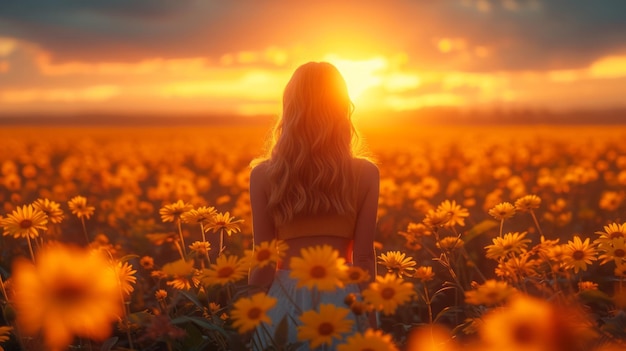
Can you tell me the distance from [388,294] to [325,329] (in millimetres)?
218

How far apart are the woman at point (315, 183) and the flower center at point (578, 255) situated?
2.63ft

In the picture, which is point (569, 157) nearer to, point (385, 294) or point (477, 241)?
point (477, 241)

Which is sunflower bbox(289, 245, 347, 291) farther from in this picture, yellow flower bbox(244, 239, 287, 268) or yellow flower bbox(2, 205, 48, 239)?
yellow flower bbox(2, 205, 48, 239)

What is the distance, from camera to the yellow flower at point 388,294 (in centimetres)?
229

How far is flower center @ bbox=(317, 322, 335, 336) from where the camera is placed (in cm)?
225

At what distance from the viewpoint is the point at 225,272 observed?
2605 millimetres

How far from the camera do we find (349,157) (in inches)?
137

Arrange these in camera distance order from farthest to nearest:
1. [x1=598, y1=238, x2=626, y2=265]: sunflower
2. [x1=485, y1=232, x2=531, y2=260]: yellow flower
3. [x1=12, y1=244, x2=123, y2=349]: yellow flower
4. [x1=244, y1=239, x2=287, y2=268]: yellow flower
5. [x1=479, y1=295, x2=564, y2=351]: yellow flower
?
[x1=598, y1=238, x2=626, y2=265]: sunflower < [x1=485, y1=232, x2=531, y2=260]: yellow flower < [x1=244, y1=239, x2=287, y2=268]: yellow flower < [x1=12, y1=244, x2=123, y2=349]: yellow flower < [x1=479, y1=295, x2=564, y2=351]: yellow flower

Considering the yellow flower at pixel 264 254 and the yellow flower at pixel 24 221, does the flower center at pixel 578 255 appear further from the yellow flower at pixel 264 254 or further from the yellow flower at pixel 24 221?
the yellow flower at pixel 24 221

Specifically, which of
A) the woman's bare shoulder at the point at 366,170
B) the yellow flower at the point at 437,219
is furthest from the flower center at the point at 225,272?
the yellow flower at the point at 437,219

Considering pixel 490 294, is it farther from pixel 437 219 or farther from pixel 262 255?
pixel 437 219

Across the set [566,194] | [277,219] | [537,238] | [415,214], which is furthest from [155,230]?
[566,194]

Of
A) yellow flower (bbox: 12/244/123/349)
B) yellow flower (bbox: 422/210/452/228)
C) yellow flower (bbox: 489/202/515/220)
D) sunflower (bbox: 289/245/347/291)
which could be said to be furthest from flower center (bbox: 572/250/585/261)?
yellow flower (bbox: 12/244/123/349)

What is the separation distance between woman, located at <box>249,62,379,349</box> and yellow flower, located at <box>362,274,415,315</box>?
3.30 feet
